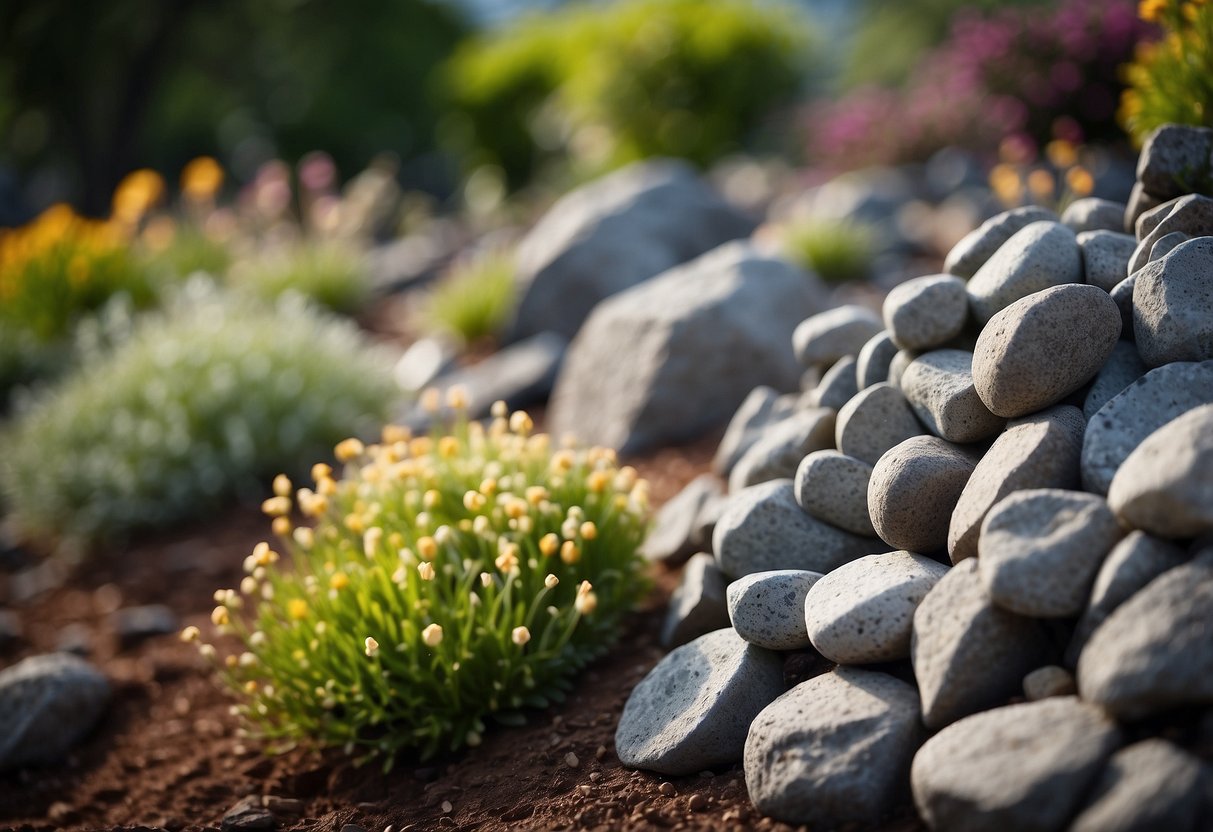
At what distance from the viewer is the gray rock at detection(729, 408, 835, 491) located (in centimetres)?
321

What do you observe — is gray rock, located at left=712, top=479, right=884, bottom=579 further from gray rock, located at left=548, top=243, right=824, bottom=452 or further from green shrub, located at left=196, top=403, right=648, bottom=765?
gray rock, located at left=548, top=243, right=824, bottom=452

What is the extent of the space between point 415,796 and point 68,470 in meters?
3.98

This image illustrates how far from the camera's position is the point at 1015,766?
1.85m

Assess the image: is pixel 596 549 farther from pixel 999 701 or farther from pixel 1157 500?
pixel 1157 500

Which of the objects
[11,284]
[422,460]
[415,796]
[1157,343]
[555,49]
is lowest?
[415,796]

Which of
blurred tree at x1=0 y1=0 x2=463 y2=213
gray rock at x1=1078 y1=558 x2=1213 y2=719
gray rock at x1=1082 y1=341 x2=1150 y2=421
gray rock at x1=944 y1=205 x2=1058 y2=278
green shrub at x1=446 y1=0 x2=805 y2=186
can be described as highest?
blurred tree at x1=0 y1=0 x2=463 y2=213

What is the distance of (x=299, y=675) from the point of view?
299cm

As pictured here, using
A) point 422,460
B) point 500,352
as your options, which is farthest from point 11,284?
point 422,460

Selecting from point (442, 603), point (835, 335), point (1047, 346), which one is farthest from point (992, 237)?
point (442, 603)

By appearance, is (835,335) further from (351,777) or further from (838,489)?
(351,777)

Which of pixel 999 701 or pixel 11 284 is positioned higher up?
pixel 11 284

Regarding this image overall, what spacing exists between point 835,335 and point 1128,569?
169cm

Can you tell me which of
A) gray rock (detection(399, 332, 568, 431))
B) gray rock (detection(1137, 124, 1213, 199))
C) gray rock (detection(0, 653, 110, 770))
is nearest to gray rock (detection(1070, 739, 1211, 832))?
gray rock (detection(1137, 124, 1213, 199))

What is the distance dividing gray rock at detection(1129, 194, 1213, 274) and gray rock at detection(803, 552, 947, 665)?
1045mm
